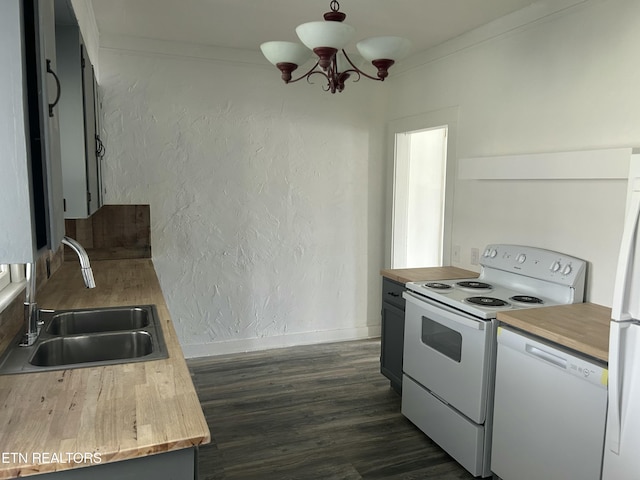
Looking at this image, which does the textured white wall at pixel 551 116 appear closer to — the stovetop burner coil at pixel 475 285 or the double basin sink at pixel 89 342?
the stovetop burner coil at pixel 475 285

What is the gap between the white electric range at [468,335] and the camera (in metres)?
2.41

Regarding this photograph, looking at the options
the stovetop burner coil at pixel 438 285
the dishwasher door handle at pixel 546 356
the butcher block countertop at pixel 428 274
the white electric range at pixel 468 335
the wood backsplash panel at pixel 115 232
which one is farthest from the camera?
the wood backsplash panel at pixel 115 232

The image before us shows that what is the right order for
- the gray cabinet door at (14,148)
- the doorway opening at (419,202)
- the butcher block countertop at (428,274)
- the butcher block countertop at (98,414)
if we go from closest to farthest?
the gray cabinet door at (14,148) → the butcher block countertop at (98,414) → the butcher block countertop at (428,274) → the doorway opening at (419,202)

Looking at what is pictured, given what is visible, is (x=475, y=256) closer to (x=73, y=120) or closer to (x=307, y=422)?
(x=307, y=422)

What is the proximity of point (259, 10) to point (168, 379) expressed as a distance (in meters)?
2.38

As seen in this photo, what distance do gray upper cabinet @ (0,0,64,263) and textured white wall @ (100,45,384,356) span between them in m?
2.68

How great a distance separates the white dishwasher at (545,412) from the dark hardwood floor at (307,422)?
0.44m

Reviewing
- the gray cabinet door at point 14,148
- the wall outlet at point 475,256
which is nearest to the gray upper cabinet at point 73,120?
the gray cabinet door at point 14,148

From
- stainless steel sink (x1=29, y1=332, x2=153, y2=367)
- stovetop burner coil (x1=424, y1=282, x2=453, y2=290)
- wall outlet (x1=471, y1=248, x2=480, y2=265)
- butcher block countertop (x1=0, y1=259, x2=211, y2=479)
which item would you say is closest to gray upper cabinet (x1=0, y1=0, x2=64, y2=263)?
butcher block countertop (x1=0, y1=259, x2=211, y2=479)

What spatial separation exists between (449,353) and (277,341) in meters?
2.05

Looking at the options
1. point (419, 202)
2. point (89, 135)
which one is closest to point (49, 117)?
point (89, 135)

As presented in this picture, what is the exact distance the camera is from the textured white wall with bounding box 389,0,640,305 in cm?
241

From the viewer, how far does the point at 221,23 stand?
129 inches

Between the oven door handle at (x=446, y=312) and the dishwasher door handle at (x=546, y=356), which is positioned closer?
the dishwasher door handle at (x=546, y=356)
